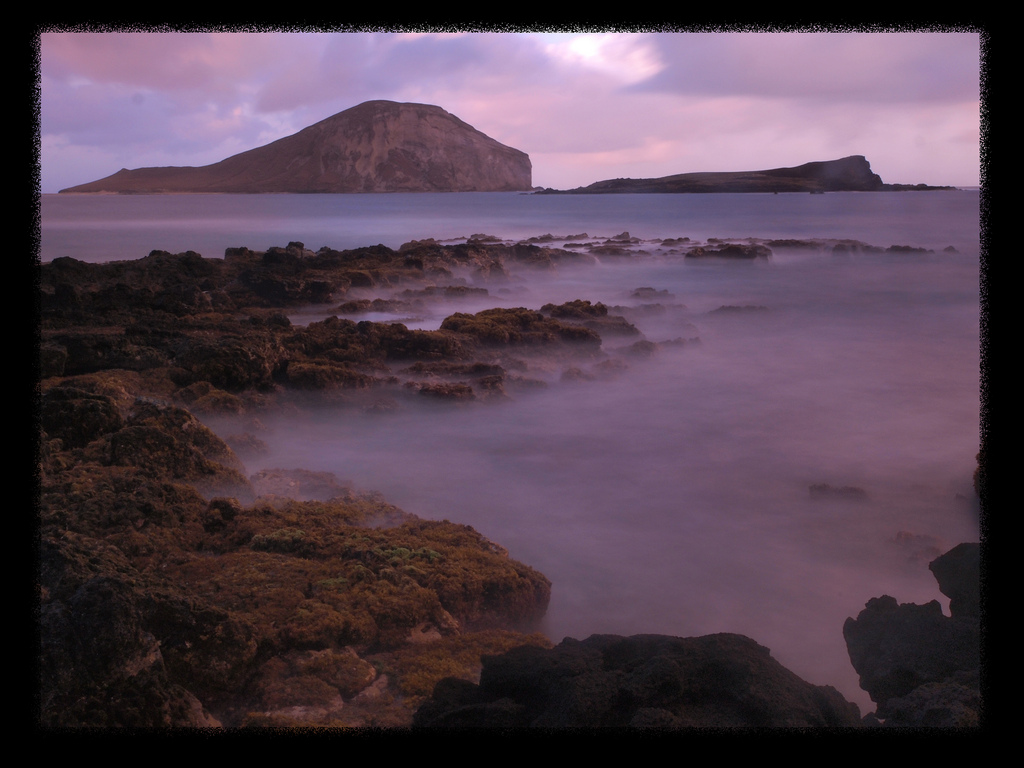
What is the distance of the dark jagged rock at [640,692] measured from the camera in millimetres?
2150

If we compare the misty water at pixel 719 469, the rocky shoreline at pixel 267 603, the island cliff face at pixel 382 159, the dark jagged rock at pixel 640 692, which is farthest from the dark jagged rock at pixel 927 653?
the island cliff face at pixel 382 159

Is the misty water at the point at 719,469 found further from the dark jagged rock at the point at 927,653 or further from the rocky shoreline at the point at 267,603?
the rocky shoreline at the point at 267,603

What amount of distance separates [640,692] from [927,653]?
153 centimetres

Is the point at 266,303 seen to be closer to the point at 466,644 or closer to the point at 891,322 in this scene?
the point at 466,644

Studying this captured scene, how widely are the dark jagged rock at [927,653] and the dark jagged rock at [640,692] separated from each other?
0.30 m

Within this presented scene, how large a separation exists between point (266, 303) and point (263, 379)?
6298mm

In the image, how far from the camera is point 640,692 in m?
2.21

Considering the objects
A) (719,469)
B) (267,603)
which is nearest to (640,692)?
(267,603)

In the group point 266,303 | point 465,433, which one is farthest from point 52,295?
point 465,433

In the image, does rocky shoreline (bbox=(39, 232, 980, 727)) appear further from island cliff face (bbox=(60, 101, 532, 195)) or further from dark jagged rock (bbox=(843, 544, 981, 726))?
island cliff face (bbox=(60, 101, 532, 195))

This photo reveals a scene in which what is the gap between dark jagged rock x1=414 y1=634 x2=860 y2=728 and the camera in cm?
215

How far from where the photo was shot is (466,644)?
3.13 metres

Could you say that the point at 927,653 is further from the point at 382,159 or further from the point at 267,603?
the point at 382,159

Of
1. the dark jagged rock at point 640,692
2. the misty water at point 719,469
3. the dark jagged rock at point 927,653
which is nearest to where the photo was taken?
the dark jagged rock at point 640,692
